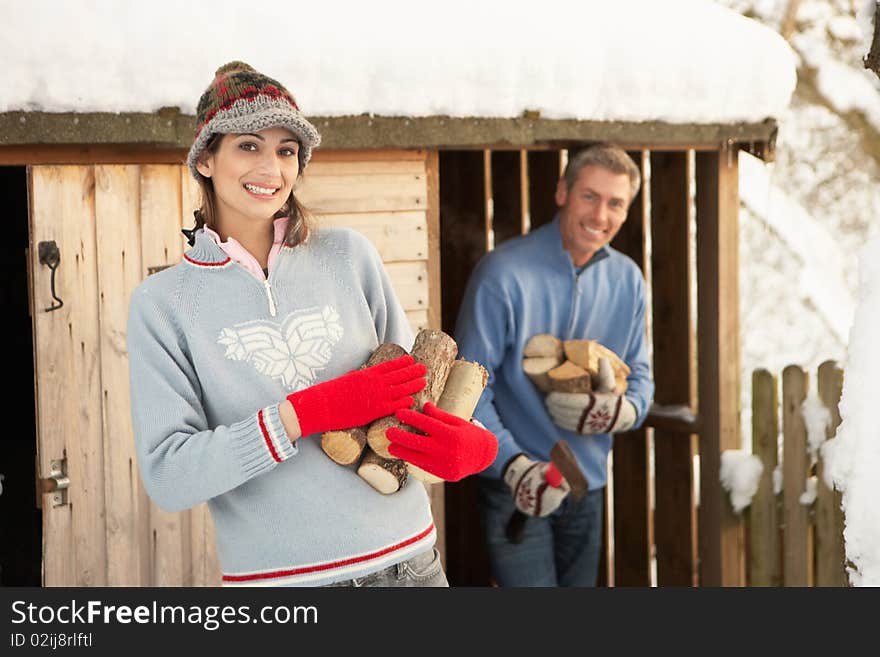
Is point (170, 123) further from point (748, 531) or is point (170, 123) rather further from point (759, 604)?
point (748, 531)

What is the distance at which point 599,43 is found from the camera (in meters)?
4.78

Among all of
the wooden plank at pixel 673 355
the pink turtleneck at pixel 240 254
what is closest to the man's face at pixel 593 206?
the wooden plank at pixel 673 355

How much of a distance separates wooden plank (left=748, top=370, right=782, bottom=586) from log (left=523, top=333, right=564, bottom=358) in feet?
3.68

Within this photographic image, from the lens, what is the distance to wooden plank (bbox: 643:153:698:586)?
5.62 metres

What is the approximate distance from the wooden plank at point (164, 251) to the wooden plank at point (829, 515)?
2.67 metres

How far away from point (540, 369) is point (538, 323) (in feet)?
0.74

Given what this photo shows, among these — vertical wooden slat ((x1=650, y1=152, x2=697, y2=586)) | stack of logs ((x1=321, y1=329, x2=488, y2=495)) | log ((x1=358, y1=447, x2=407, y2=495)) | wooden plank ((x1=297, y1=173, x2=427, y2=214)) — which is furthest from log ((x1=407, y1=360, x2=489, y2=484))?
vertical wooden slat ((x1=650, y1=152, x2=697, y2=586))

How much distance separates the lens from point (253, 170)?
263 centimetres

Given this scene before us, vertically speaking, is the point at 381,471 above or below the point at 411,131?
below

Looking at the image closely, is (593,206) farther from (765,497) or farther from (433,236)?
(765,497)

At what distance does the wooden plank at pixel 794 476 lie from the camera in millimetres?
5035

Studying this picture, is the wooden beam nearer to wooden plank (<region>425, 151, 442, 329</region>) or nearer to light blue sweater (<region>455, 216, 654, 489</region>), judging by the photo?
wooden plank (<region>425, 151, 442, 329</region>)

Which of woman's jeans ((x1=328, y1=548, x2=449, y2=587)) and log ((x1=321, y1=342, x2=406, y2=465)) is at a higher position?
log ((x1=321, y1=342, x2=406, y2=465))

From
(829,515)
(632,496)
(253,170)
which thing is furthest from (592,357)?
(253,170)
